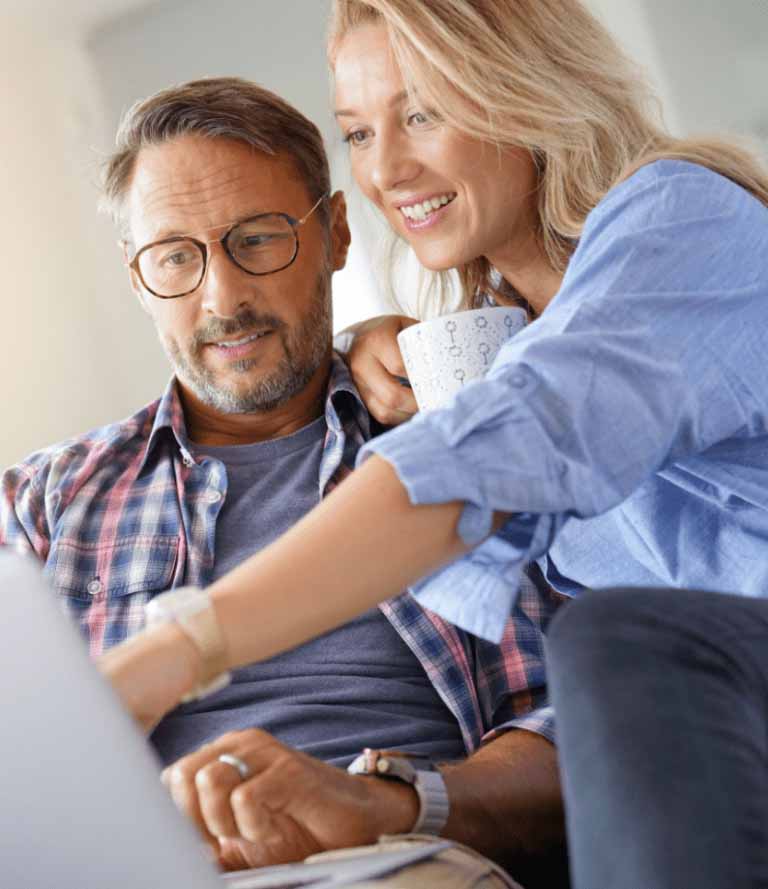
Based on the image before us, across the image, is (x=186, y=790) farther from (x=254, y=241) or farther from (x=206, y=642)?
(x=254, y=241)

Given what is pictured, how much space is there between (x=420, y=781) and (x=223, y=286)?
0.76m

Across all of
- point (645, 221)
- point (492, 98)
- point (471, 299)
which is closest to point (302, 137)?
point (471, 299)

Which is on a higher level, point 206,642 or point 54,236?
point 54,236

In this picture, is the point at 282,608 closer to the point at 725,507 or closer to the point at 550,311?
the point at 550,311

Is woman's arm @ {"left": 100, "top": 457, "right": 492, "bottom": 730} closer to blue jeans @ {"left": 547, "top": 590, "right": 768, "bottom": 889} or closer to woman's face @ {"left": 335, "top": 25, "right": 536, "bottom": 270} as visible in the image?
blue jeans @ {"left": 547, "top": 590, "right": 768, "bottom": 889}

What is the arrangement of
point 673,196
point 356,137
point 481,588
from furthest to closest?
1. point 356,137
2. point 673,196
3. point 481,588

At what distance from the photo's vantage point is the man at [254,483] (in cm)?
139

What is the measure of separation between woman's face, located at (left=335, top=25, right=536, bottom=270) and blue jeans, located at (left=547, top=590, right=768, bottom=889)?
0.81 meters

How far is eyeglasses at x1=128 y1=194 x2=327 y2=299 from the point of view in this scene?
1.68m

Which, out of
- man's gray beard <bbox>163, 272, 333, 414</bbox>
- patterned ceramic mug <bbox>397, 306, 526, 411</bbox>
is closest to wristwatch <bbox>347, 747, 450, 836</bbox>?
patterned ceramic mug <bbox>397, 306, 526, 411</bbox>

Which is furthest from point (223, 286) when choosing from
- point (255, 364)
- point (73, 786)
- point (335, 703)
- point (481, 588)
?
point (73, 786)

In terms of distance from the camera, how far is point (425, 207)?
4.87ft

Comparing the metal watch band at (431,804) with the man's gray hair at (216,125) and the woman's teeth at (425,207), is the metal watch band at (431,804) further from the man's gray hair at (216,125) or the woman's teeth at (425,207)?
the man's gray hair at (216,125)

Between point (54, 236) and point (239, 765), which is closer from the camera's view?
point (239, 765)
